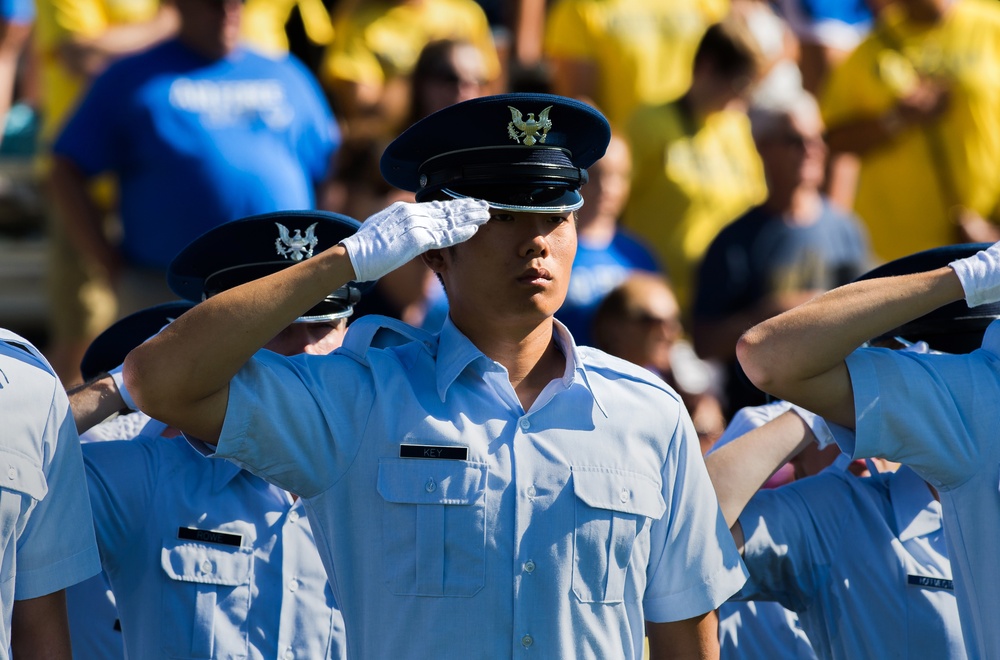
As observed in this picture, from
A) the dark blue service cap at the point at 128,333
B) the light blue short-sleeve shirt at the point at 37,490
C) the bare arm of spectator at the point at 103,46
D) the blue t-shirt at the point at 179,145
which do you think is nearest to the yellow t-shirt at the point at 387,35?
the bare arm of spectator at the point at 103,46

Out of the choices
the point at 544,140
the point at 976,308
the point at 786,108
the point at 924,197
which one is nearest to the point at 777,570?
the point at 976,308

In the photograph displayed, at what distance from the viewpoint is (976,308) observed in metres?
3.37

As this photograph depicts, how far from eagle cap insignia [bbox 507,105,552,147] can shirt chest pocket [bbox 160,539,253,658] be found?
109 cm

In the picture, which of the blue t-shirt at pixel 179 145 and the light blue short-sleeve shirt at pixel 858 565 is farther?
the blue t-shirt at pixel 179 145

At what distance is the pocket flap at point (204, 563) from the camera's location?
321 cm

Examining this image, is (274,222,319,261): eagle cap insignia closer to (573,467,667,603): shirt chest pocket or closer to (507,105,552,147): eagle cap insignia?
(507,105,552,147): eagle cap insignia

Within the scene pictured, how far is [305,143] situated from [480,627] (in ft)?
12.3

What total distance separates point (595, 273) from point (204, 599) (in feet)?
9.71

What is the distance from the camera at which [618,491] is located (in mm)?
2820

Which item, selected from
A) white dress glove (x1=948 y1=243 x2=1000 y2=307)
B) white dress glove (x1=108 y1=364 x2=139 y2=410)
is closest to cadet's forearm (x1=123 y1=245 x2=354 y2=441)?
white dress glove (x1=108 y1=364 x2=139 y2=410)

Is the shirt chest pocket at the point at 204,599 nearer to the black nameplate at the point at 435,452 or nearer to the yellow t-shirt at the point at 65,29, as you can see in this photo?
the black nameplate at the point at 435,452

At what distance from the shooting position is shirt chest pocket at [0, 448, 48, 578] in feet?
8.76

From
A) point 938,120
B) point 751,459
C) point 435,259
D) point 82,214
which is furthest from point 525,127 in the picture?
point 938,120

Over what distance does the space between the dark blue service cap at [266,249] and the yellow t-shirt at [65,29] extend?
10.8 feet
